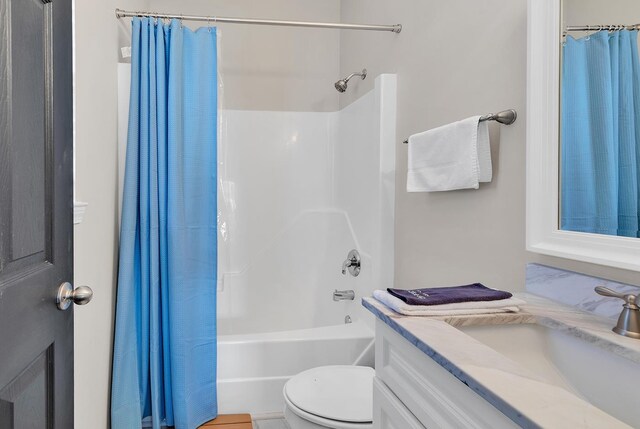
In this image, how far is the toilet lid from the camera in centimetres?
135

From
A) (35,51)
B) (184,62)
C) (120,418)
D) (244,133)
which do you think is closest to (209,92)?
(184,62)

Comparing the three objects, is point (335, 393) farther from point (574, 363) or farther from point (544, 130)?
point (544, 130)

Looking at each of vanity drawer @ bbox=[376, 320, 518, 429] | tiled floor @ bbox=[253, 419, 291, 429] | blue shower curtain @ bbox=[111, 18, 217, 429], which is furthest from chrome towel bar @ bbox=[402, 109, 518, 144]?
tiled floor @ bbox=[253, 419, 291, 429]

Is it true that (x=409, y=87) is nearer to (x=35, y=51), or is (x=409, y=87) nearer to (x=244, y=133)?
(x=244, y=133)

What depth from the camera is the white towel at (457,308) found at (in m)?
0.96

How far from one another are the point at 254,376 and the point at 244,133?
1540 mm

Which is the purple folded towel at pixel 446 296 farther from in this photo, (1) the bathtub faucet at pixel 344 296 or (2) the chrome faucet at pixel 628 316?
(1) the bathtub faucet at pixel 344 296

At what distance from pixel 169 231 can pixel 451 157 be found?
4.11 ft

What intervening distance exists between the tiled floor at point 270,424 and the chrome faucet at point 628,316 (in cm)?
160

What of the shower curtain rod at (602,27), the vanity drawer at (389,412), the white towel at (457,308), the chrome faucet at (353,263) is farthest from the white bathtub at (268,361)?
the shower curtain rod at (602,27)

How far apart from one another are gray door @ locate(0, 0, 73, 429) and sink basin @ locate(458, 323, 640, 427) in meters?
0.87

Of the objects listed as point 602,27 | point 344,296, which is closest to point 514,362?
point 602,27

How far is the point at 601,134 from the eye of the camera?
1002 millimetres

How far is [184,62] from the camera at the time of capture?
1984mm
